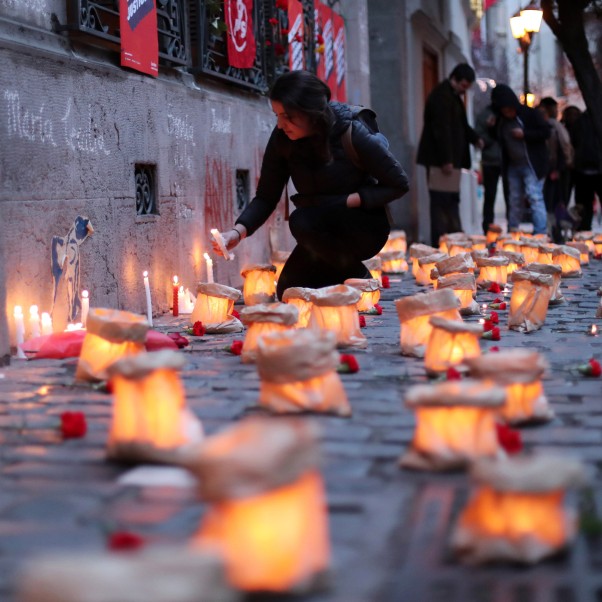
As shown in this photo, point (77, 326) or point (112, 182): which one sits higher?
point (112, 182)

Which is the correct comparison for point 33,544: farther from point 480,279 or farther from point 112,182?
point 480,279

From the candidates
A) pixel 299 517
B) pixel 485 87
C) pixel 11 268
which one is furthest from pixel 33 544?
pixel 485 87

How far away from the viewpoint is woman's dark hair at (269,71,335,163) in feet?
24.0

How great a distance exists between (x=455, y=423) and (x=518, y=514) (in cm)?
82

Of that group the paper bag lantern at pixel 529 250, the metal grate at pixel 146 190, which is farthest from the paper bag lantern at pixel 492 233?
the metal grate at pixel 146 190

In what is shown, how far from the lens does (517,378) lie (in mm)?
4457

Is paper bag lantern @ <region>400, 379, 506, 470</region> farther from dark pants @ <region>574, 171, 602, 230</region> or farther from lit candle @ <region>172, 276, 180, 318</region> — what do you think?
dark pants @ <region>574, 171, 602, 230</region>

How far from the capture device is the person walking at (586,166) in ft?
59.7

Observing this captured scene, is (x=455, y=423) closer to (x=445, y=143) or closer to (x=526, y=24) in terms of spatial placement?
(x=445, y=143)

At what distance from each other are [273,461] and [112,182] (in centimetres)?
573

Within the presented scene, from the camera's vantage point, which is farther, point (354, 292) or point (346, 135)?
point (346, 135)

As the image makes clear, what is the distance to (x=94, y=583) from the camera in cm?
220

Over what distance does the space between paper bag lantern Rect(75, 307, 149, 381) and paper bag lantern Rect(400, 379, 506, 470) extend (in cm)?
198

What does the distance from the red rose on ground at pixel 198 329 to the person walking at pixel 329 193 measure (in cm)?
50
